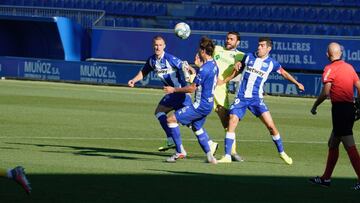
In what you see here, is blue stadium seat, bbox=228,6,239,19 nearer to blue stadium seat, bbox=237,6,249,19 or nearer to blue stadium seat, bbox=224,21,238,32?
blue stadium seat, bbox=237,6,249,19

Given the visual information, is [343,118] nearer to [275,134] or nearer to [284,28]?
[275,134]

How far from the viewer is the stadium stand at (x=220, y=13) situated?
43.2 m

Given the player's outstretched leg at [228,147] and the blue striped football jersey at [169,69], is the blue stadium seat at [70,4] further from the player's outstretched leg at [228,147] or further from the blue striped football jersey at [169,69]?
the player's outstretched leg at [228,147]

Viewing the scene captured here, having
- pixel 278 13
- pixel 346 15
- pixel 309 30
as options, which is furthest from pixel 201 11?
pixel 346 15

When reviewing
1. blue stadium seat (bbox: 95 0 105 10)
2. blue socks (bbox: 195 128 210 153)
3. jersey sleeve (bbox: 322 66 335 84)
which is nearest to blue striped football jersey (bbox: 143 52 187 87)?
blue socks (bbox: 195 128 210 153)

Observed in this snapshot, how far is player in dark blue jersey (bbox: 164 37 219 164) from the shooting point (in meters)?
15.3

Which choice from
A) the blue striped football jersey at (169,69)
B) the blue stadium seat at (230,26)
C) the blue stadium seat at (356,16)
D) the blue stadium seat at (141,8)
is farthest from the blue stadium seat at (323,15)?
the blue striped football jersey at (169,69)

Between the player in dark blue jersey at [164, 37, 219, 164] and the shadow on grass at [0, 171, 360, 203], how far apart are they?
1.83m

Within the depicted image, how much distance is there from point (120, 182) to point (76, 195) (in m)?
1.33

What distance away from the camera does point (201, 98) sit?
50.5 feet

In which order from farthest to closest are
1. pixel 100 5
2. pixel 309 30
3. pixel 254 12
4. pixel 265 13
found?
pixel 100 5 → pixel 254 12 → pixel 265 13 → pixel 309 30

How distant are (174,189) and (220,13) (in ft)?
113

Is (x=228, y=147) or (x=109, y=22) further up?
(x=109, y=22)

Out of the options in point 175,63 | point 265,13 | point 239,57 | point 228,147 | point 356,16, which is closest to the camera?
point 228,147
